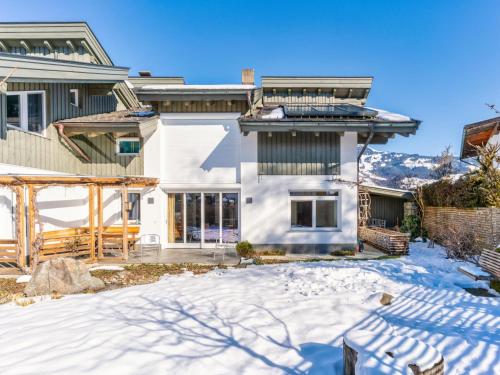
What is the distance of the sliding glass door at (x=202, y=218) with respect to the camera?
11.8 metres

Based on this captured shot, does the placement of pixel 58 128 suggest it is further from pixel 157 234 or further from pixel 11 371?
pixel 11 371

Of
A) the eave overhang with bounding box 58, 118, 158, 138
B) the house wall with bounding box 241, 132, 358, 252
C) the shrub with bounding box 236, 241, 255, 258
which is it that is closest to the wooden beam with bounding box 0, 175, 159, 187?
the eave overhang with bounding box 58, 118, 158, 138

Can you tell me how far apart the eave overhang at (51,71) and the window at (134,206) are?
4808 mm

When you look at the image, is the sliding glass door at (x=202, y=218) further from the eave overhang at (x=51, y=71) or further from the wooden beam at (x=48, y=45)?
the wooden beam at (x=48, y=45)

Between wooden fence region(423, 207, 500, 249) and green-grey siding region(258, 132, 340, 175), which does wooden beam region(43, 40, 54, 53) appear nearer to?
green-grey siding region(258, 132, 340, 175)

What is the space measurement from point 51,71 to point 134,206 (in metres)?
5.93

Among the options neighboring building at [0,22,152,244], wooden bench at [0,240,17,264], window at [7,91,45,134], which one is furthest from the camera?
window at [7,91,45,134]

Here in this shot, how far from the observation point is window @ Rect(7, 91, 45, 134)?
9273 millimetres

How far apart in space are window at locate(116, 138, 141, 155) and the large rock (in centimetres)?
580

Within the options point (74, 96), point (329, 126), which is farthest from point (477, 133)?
point (74, 96)

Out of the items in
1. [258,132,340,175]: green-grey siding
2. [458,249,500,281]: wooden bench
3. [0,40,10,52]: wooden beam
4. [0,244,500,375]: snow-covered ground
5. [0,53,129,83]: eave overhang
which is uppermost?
[0,40,10,52]: wooden beam

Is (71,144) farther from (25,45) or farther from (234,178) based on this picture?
(234,178)

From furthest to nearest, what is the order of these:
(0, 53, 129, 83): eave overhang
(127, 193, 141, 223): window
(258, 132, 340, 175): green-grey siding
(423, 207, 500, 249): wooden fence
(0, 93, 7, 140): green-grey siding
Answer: (127, 193, 141, 223): window → (258, 132, 340, 175): green-grey siding → (423, 207, 500, 249): wooden fence → (0, 93, 7, 140): green-grey siding → (0, 53, 129, 83): eave overhang

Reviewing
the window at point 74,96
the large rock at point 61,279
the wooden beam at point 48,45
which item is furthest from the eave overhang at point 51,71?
the wooden beam at point 48,45
